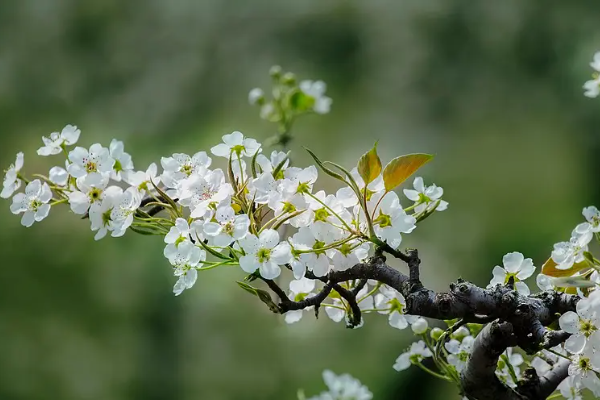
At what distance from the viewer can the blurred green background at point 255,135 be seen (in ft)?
6.33

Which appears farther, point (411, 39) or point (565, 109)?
point (411, 39)

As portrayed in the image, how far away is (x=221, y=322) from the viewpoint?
1940mm

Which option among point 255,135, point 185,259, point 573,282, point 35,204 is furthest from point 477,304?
point 255,135

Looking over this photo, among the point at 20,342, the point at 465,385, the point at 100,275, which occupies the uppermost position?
the point at 100,275

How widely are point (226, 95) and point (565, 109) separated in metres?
1.11

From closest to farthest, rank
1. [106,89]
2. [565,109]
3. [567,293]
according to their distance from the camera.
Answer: [567,293] < [565,109] < [106,89]

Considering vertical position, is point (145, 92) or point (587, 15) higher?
point (587, 15)

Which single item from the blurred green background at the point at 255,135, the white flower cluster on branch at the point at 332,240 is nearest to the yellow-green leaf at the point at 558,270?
the white flower cluster on branch at the point at 332,240

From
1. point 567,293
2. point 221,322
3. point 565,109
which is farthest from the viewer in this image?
point 565,109

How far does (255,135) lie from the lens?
214 cm

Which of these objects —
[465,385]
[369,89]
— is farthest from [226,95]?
[465,385]

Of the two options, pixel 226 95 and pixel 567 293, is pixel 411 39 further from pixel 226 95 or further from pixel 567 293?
pixel 567 293

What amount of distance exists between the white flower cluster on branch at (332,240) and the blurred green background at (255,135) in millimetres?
1340

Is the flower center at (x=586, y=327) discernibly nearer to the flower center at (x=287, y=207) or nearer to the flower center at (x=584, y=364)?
the flower center at (x=584, y=364)
